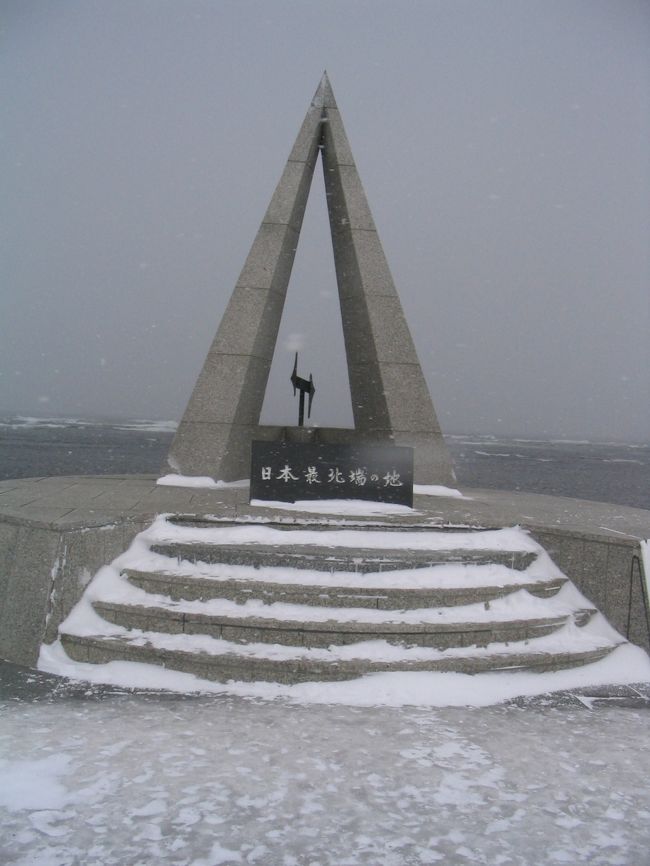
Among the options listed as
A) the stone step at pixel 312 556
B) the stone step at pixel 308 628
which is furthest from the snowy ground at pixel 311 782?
the stone step at pixel 312 556

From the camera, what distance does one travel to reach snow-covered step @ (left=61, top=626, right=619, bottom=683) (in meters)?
5.37

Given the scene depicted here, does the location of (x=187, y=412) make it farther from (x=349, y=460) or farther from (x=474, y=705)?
(x=474, y=705)

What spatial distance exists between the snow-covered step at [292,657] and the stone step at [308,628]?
6 centimetres

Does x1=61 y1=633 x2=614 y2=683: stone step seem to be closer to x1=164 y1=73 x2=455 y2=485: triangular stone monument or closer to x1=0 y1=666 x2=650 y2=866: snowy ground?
x1=0 y1=666 x2=650 y2=866: snowy ground

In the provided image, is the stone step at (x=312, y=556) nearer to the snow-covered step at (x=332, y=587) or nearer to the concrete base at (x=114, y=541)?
the snow-covered step at (x=332, y=587)

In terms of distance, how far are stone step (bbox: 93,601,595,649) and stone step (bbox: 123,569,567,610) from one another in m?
0.25

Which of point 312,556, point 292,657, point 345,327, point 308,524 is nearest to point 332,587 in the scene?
point 312,556

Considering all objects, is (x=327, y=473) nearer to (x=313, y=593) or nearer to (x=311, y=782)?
(x=313, y=593)

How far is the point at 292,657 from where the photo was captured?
5.41m

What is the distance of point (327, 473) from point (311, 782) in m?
4.34

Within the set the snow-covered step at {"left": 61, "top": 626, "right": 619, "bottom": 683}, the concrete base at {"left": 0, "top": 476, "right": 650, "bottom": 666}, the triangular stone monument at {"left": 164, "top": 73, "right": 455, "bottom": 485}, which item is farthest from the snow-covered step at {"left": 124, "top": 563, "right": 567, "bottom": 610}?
the triangular stone monument at {"left": 164, "top": 73, "right": 455, "bottom": 485}

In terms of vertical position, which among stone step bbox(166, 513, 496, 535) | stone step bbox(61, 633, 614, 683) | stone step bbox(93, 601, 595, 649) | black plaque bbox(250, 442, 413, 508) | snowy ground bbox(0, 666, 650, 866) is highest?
black plaque bbox(250, 442, 413, 508)

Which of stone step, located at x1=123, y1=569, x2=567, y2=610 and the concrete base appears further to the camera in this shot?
the concrete base

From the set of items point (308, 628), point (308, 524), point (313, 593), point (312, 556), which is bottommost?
point (308, 628)
